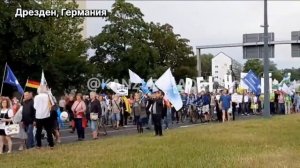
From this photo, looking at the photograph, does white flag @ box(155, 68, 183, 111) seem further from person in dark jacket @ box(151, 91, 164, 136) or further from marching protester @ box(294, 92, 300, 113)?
marching protester @ box(294, 92, 300, 113)

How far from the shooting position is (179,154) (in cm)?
1391

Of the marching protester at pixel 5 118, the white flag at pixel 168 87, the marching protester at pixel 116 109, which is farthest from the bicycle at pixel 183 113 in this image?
the marching protester at pixel 5 118

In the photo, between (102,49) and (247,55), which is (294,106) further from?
(102,49)

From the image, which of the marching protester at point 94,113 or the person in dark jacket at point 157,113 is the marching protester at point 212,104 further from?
the marching protester at point 94,113

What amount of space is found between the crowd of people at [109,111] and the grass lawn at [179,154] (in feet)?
4.42

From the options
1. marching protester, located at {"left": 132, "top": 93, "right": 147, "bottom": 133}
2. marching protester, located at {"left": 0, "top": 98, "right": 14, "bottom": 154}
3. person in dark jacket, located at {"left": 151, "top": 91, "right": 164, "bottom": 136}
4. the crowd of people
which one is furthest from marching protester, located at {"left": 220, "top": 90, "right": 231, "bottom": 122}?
marching protester, located at {"left": 0, "top": 98, "right": 14, "bottom": 154}

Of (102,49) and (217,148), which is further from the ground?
(102,49)

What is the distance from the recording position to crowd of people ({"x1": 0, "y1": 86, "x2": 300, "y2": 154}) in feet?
55.3

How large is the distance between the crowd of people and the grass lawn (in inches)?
53.0

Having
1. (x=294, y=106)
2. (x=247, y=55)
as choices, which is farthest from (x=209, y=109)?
(x=247, y=55)

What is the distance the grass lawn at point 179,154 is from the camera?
12305 mm

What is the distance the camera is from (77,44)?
59.2m

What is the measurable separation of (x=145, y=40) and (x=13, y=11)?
29.9m

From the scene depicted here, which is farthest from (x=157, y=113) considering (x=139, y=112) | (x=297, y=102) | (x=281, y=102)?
(x=297, y=102)
